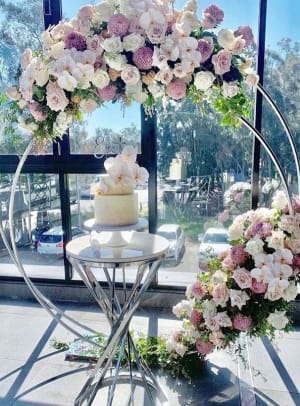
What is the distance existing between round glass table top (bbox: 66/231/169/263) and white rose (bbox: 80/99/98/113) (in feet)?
2.27

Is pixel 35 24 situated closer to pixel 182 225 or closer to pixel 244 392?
pixel 182 225

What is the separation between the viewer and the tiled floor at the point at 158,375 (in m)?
2.22

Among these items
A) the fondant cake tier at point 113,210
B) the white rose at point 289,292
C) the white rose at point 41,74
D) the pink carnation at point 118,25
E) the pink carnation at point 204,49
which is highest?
the pink carnation at point 118,25

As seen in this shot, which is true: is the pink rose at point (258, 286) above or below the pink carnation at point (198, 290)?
above

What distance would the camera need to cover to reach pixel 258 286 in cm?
203

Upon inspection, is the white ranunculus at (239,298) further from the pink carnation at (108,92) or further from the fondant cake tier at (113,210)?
the pink carnation at (108,92)

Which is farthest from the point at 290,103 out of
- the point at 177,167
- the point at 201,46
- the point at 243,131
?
the point at 201,46

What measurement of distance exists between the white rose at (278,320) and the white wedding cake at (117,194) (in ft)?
3.07

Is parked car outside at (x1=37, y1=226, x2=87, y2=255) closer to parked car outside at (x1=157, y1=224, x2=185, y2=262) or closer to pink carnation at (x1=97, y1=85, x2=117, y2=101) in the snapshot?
parked car outside at (x1=157, y1=224, x2=185, y2=262)

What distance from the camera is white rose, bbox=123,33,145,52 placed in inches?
64.0

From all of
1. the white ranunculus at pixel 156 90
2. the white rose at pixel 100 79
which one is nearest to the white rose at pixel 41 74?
the white rose at pixel 100 79

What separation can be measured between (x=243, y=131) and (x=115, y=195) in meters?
1.60

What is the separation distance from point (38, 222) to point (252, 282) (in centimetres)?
218

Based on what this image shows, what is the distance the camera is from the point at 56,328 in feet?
10.0
